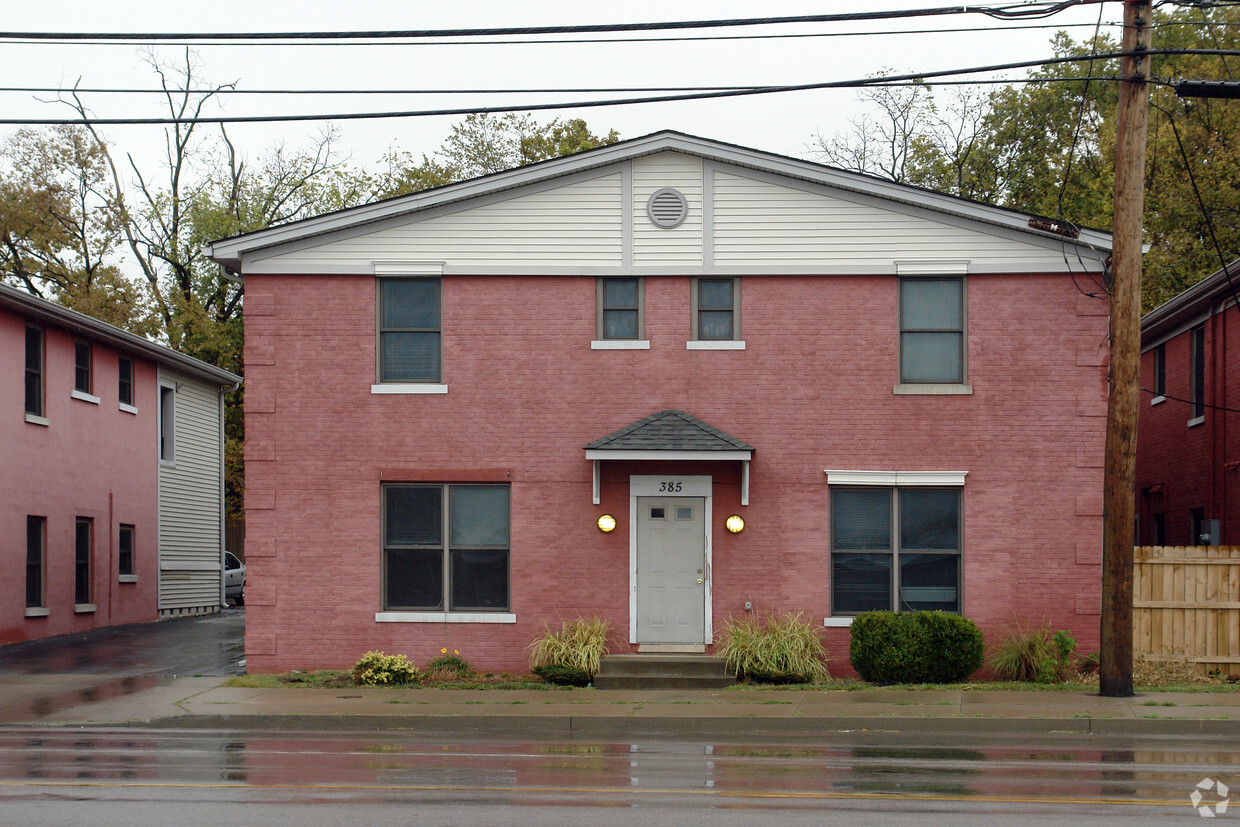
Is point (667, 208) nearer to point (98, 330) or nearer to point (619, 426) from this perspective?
point (619, 426)

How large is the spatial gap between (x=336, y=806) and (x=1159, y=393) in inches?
901

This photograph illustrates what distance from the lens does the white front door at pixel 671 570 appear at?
61.5 feet

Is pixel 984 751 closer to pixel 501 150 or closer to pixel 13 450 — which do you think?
pixel 13 450

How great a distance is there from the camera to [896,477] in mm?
18734

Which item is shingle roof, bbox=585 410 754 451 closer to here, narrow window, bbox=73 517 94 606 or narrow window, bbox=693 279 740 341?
narrow window, bbox=693 279 740 341

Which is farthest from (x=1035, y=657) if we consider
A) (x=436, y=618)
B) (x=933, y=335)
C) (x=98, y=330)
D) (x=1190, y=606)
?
(x=98, y=330)

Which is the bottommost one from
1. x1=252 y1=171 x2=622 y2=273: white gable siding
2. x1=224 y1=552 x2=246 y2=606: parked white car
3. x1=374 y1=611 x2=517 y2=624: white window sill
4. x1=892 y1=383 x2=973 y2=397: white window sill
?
x1=224 y1=552 x2=246 y2=606: parked white car

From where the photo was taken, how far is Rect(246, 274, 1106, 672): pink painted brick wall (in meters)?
18.7

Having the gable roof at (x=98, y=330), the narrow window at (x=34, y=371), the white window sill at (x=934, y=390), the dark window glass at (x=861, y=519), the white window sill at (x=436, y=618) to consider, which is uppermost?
the gable roof at (x=98, y=330)

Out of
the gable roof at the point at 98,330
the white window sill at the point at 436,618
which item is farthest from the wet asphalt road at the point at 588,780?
the gable roof at the point at 98,330

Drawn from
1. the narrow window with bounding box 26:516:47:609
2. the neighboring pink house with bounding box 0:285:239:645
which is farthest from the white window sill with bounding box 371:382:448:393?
the narrow window with bounding box 26:516:47:609

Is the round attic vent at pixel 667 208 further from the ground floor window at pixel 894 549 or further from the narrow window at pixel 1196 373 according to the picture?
the narrow window at pixel 1196 373

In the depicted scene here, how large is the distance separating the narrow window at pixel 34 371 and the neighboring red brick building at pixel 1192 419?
21.8 metres

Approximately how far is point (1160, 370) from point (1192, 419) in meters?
2.53
